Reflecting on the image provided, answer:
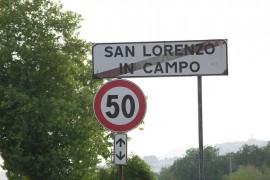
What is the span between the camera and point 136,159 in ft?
106

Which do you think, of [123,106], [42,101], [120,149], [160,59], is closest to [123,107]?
[123,106]

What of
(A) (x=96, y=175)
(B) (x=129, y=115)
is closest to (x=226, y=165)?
(A) (x=96, y=175)

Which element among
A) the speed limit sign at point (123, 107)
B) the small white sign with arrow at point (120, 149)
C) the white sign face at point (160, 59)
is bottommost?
the small white sign with arrow at point (120, 149)

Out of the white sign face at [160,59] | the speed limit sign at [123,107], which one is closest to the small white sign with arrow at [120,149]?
the speed limit sign at [123,107]

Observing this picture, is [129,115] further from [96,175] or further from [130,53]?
[96,175]

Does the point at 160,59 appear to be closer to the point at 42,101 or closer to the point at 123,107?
the point at 123,107

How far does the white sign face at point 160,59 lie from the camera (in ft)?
27.3

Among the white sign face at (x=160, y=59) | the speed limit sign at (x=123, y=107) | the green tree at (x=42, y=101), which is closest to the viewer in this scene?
the white sign face at (x=160, y=59)

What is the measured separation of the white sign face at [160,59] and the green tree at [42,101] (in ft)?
80.8

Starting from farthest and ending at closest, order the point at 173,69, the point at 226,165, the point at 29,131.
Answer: the point at 226,165, the point at 29,131, the point at 173,69

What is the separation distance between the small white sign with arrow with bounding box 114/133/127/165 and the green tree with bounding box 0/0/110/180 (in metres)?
24.5

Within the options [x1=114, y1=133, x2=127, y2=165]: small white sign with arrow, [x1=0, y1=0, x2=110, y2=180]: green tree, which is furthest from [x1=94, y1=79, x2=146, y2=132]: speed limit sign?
[x1=0, y1=0, x2=110, y2=180]: green tree

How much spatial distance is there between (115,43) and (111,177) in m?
25.7

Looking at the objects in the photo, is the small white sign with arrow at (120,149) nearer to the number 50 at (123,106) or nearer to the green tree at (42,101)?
the number 50 at (123,106)
